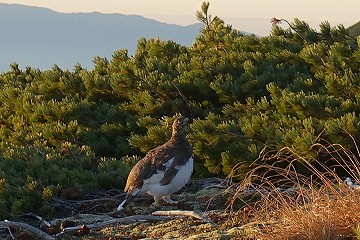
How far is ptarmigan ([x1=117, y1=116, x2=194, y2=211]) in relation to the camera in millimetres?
7359

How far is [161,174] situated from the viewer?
7.37m

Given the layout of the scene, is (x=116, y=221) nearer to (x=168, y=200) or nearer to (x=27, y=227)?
(x=27, y=227)

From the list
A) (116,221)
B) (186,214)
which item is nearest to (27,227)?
(116,221)

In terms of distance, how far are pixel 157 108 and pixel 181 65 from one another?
1.09 meters

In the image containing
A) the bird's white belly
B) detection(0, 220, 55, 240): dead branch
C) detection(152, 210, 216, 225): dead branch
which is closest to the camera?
detection(152, 210, 216, 225): dead branch

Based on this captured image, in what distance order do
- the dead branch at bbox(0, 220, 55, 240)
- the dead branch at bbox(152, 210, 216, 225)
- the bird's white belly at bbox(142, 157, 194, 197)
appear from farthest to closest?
the bird's white belly at bbox(142, 157, 194, 197) → the dead branch at bbox(0, 220, 55, 240) → the dead branch at bbox(152, 210, 216, 225)

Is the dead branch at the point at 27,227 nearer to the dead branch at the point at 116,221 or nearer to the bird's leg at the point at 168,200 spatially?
the dead branch at the point at 116,221

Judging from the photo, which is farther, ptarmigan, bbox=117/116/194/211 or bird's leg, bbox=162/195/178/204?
bird's leg, bbox=162/195/178/204

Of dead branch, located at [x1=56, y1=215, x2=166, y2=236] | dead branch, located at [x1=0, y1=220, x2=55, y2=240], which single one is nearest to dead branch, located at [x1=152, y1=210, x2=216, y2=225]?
dead branch, located at [x1=56, y1=215, x2=166, y2=236]

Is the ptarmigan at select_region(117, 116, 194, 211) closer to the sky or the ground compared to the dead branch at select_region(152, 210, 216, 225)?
closer to the sky

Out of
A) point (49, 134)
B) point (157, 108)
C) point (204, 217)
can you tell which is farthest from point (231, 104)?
point (204, 217)

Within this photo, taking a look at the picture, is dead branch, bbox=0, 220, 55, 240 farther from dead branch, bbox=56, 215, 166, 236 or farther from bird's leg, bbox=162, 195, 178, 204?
bird's leg, bbox=162, 195, 178, 204

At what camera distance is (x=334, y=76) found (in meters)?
9.24

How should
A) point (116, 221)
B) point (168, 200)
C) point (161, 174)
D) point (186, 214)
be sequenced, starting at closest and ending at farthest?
point (186, 214)
point (116, 221)
point (161, 174)
point (168, 200)
